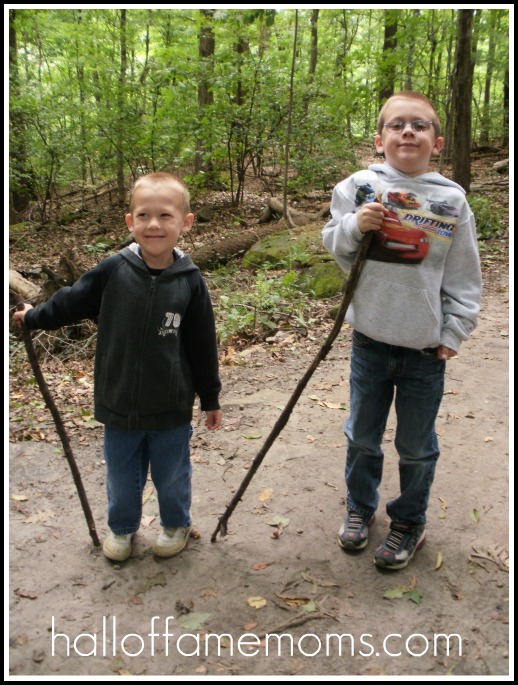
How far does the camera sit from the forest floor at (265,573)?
220 centimetres

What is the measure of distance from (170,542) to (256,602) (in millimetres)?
560

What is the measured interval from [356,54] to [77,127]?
6.74 meters

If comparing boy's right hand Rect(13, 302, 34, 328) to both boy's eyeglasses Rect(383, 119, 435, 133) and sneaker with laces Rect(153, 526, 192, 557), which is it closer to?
sneaker with laces Rect(153, 526, 192, 557)

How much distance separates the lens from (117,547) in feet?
8.91

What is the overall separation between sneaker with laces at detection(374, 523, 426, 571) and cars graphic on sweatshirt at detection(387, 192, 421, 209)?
1.60m

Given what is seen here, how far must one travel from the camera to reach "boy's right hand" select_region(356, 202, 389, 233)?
220cm

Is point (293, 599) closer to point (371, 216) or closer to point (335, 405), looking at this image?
point (371, 216)

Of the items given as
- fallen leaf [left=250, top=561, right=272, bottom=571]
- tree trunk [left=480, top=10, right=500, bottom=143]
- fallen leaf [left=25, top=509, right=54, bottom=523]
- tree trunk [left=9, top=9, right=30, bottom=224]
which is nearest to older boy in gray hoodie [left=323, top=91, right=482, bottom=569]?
fallen leaf [left=250, top=561, right=272, bottom=571]

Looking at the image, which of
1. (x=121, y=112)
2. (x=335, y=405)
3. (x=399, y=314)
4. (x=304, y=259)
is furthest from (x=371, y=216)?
(x=121, y=112)

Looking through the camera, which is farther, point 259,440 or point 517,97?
point 259,440

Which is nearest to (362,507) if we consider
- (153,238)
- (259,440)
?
(259,440)

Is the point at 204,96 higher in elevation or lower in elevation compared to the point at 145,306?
higher

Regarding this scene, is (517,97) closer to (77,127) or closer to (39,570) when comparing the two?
(39,570)

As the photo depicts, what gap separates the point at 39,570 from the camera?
105 inches
